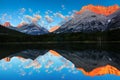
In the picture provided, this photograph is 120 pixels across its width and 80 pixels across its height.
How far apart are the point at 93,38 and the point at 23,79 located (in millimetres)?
111735

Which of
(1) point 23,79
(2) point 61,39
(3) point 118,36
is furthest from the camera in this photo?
(2) point 61,39

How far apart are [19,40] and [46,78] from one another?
355 ft

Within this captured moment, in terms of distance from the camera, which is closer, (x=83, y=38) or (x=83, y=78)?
(x=83, y=78)

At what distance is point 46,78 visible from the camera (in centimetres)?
953

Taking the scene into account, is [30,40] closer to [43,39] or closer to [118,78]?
[43,39]

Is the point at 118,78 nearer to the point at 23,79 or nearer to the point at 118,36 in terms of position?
the point at 23,79

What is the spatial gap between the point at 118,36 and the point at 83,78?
10731cm

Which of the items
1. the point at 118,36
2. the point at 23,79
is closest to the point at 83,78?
the point at 23,79

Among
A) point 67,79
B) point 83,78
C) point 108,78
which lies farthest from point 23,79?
point 108,78

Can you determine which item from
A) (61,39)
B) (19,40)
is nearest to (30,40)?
(19,40)

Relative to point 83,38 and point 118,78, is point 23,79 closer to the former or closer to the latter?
point 118,78

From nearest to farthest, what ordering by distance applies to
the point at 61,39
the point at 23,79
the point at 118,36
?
the point at 23,79 < the point at 118,36 < the point at 61,39

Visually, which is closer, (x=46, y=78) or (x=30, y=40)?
(x=46, y=78)

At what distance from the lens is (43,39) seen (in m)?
125
